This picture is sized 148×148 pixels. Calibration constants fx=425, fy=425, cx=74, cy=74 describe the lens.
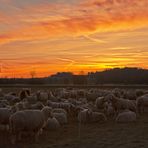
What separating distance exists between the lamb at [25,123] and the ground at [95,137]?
0.43 meters

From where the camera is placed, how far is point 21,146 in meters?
17.9

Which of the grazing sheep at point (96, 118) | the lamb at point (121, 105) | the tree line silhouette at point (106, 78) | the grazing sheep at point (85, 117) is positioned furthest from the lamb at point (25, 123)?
the tree line silhouette at point (106, 78)

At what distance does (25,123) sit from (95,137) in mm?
3225

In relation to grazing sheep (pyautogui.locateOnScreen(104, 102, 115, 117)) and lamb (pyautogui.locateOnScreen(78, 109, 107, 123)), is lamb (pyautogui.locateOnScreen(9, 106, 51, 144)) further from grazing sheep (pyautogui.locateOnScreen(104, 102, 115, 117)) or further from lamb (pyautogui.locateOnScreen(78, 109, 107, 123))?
grazing sheep (pyautogui.locateOnScreen(104, 102, 115, 117))

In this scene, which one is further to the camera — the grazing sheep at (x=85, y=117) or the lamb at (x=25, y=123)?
the grazing sheep at (x=85, y=117)

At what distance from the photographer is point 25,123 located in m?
18.6

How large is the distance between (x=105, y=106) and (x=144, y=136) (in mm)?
11928

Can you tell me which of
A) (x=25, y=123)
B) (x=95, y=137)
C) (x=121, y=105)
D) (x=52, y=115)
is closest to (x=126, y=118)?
(x=121, y=105)

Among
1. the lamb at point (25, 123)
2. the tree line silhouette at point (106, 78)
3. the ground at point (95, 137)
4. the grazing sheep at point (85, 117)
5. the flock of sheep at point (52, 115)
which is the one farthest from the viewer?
the tree line silhouette at point (106, 78)

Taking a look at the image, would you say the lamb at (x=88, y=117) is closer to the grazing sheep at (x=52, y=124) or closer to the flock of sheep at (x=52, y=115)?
the flock of sheep at (x=52, y=115)

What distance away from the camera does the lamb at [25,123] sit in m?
18.5

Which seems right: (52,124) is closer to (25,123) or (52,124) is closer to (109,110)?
(25,123)

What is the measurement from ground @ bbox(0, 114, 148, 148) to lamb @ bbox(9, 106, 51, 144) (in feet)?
1.41

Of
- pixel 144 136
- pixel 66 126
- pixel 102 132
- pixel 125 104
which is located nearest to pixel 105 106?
pixel 125 104
